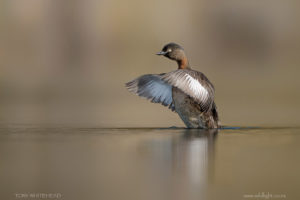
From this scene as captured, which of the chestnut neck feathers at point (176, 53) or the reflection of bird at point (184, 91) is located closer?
the reflection of bird at point (184, 91)

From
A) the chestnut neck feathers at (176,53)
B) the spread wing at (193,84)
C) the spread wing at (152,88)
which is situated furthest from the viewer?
the chestnut neck feathers at (176,53)

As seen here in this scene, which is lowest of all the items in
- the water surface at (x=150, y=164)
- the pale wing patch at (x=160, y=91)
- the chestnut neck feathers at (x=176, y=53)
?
the water surface at (x=150, y=164)

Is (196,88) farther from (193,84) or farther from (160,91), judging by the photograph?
(160,91)

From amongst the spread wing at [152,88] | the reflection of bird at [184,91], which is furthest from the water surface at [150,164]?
the spread wing at [152,88]

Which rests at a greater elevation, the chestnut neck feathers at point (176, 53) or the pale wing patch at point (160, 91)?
the chestnut neck feathers at point (176, 53)

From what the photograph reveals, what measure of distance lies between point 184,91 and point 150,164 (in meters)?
3.00

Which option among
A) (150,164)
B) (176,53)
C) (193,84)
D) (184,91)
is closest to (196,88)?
(193,84)

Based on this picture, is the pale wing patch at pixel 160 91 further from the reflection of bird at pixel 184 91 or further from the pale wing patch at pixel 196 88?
the pale wing patch at pixel 196 88

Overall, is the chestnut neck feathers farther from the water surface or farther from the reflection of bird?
the water surface

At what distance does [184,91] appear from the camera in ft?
30.1

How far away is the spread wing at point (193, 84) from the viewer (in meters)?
Answer: 9.02

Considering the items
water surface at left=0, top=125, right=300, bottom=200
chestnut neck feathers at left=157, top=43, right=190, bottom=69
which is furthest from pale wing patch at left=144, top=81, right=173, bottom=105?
water surface at left=0, top=125, right=300, bottom=200

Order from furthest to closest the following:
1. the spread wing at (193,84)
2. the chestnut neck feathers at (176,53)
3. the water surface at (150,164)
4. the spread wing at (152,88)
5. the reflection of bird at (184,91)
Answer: the chestnut neck feathers at (176,53), the spread wing at (152,88), the reflection of bird at (184,91), the spread wing at (193,84), the water surface at (150,164)

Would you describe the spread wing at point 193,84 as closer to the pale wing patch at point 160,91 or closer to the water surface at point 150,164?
the water surface at point 150,164
